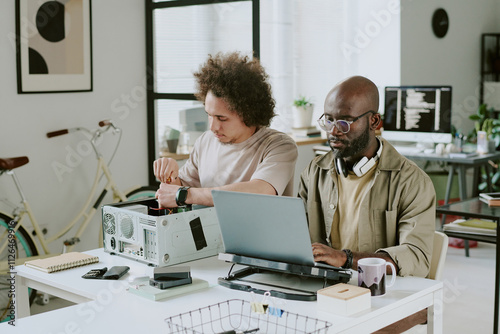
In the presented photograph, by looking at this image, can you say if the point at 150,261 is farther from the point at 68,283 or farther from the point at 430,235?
the point at 430,235

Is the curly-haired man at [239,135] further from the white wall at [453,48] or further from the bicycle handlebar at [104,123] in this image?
the white wall at [453,48]

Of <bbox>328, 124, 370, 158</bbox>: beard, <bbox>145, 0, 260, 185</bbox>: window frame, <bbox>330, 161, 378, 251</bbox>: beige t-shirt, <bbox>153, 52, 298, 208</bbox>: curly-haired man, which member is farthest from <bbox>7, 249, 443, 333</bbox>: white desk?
<bbox>145, 0, 260, 185</bbox>: window frame

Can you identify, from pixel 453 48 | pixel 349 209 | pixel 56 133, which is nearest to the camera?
pixel 349 209

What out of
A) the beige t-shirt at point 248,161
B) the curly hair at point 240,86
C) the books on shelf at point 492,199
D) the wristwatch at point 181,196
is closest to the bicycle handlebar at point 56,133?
the beige t-shirt at point 248,161

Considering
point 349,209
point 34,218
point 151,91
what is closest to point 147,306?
point 349,209

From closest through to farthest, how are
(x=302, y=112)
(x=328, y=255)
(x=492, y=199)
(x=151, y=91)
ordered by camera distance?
1. (x=328, y=255)
2. (x=492, y=199)
3. (x=151, y=91)
4. (x=302, y=112)

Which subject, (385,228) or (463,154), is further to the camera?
(463,154)

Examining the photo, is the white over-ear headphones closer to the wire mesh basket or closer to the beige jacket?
the beige jacket

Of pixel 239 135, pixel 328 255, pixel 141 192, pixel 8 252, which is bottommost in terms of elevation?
pixel 8 252

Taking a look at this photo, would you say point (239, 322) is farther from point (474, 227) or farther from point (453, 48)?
point (453, 48)

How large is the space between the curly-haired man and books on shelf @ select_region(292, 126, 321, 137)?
Result: 3.01m

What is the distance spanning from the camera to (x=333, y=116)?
89.7 inches

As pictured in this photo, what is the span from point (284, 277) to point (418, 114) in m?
3.69

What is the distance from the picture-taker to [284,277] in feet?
6.96
